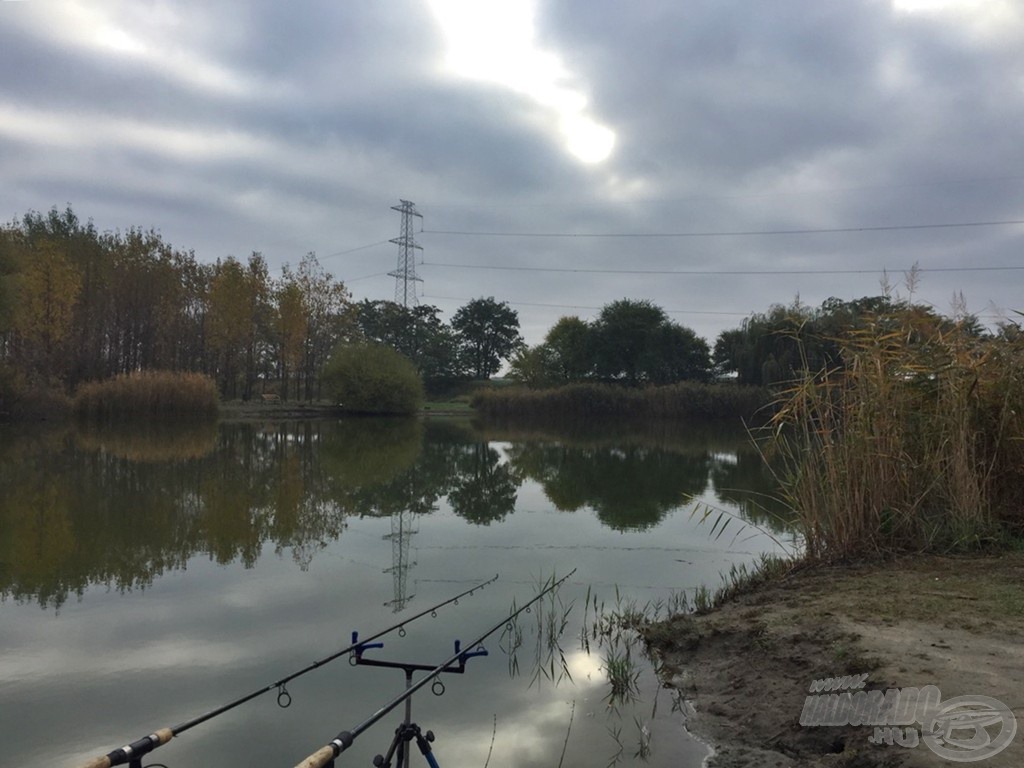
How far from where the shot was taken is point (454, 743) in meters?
3.54

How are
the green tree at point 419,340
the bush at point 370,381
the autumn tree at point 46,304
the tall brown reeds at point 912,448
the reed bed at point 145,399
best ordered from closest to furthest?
the tall brown reeds at point 912,448 < the reed bed at point 145,399 < the autumn tree at point 46,304 < the bush at point 370,381 < the green tree at point 419,340

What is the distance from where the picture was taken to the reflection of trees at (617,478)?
35.3 ft

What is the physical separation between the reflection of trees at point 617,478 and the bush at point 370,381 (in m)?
15.7

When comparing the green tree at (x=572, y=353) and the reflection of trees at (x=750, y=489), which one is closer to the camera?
the reflection of trees at (x=750, y=489)

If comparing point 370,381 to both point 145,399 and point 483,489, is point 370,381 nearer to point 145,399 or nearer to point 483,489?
point 145,399

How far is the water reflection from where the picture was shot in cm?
755

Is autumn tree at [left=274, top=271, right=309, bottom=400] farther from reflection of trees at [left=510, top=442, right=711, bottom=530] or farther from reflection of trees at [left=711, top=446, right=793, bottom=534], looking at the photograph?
reflection of trees at [left=711, top=446, right=793, bottom=534]

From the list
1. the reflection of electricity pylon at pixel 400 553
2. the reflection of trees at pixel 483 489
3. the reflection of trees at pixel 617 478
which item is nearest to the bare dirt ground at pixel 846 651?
the reflection of electricity pylon at pixel 400 553

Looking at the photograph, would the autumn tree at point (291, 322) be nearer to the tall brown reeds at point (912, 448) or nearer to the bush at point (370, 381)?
the bush at point (370, 381)

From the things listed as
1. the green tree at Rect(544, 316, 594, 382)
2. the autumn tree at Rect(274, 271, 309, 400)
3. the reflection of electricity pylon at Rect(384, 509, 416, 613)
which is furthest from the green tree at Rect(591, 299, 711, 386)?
the reflection of electricity pylon at Rect(384, 509, 416, 613)

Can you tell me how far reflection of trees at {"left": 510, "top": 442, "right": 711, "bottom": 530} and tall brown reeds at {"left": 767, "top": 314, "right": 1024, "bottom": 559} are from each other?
3639 mm

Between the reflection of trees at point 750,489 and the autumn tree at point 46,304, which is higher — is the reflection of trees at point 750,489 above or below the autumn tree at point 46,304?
below

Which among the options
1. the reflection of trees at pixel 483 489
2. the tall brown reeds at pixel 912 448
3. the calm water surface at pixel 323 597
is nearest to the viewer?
the calm water surface at pixel 323 597

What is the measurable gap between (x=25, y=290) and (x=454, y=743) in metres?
31.8
